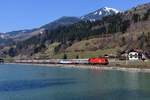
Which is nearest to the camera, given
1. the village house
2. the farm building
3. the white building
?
the village house

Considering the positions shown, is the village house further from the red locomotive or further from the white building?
the red locomotive

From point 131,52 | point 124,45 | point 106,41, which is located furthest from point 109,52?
point 131,52

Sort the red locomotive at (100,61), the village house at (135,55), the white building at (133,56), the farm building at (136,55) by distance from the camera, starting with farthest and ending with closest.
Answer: the red locomotive at (100,61)
the white building at (133,56)
the farm building at (136,55)
the village house at (135,55)

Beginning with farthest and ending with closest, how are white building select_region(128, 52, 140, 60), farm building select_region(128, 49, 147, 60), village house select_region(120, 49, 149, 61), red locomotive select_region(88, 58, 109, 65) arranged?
red locomotive select_region(88, 58, 109, 65) → white building select_region(128, 52, 140, 60) → farm building select_region(128, 49, 147, 60) → village house select_region(120, 49, 149, 61)

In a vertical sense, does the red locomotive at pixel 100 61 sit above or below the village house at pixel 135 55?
below

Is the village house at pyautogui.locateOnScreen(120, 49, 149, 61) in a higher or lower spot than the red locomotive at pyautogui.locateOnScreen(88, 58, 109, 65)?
higher

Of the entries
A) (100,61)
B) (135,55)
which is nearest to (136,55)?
(135,55)

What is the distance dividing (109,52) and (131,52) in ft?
107

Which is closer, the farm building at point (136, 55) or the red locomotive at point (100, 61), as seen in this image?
the farm building at point (136, 55)

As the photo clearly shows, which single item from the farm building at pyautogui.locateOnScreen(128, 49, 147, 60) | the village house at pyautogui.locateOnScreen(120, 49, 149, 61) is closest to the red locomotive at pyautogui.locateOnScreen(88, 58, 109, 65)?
the village house at pyautogui.locateOnScreen(120, 49, 149, 61)

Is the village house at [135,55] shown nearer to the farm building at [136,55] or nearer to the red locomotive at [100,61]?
the farm building at [136,55]

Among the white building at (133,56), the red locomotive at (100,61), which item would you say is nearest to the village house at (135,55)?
the white building at (133,56)

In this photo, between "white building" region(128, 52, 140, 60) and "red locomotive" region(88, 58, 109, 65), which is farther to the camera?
"red locomotive" region(88, 58, 109, 65)

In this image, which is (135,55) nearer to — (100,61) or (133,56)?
(133,56)
